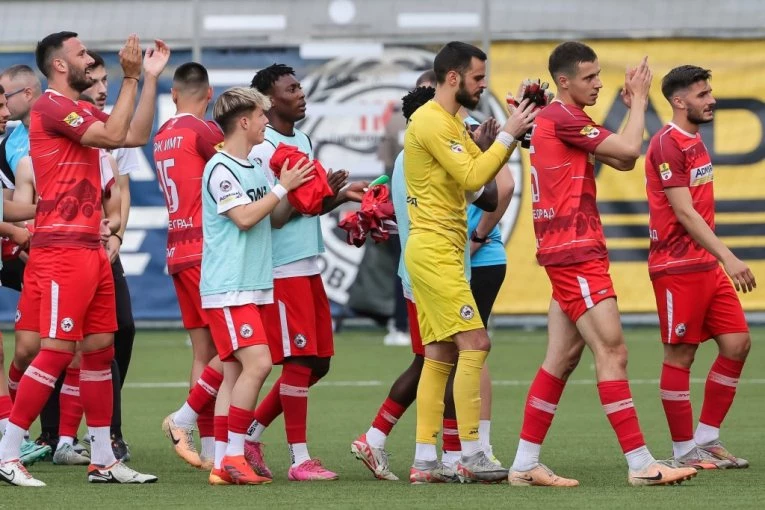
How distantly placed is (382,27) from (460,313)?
954 centimetres

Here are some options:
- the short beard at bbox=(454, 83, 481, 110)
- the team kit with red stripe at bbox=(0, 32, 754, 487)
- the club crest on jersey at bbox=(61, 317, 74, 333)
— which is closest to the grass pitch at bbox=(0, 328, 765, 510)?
the team kit with red stripe at bbox=(0, 32, 754, 487)

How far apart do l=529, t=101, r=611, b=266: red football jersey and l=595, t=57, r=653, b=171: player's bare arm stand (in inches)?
2.8

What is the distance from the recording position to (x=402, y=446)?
374 inches

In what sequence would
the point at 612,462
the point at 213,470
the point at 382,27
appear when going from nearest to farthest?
the point at 213,470, the point at 612,462, the point at 382,27

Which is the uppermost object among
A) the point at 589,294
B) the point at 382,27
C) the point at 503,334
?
the point at 382,27

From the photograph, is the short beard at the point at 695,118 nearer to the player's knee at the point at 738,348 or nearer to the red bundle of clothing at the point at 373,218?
the player's knee at the point at 738,348

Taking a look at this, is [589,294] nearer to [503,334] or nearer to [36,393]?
[36,393]

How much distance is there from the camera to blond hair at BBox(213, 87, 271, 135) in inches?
305

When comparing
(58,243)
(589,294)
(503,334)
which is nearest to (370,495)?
(589,294)

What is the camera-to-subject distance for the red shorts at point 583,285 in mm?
7418

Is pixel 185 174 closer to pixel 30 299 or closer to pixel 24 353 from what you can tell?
pixel 30 299

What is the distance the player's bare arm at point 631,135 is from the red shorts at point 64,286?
8.76ft

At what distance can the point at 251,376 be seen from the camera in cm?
766

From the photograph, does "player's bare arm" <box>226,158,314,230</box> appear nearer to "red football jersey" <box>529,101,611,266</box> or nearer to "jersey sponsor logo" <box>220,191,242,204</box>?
A: "jersey sponsor logo" <box>220,191,242,204</box>
